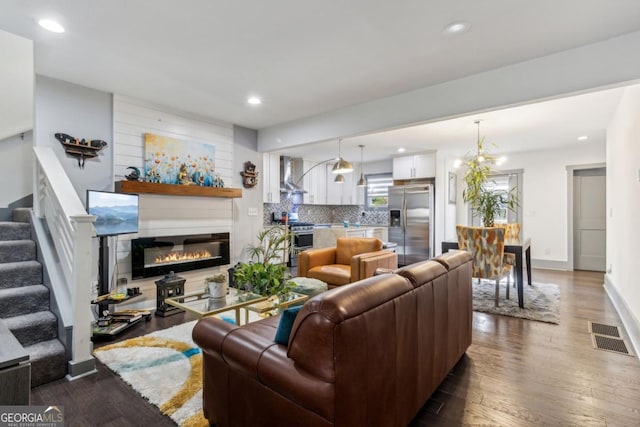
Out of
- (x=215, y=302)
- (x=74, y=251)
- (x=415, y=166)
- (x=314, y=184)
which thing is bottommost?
(x=215, y=302)

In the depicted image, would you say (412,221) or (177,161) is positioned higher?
(177,161)

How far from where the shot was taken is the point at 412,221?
6703 millimetres

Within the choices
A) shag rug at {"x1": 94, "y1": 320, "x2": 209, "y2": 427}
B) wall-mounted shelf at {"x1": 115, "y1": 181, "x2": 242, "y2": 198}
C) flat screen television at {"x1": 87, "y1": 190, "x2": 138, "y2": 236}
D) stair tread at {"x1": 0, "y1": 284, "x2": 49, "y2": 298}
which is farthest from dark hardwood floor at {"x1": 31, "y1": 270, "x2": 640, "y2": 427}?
wall-mounted shelf at {"x1": 115, "y1": 181, "x2": 242, "y2": 198}

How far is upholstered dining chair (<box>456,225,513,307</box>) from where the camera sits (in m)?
3.70

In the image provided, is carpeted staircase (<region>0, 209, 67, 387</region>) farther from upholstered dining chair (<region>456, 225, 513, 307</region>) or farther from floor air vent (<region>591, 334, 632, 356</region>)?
floor air vent (<region>591, 334, 632, 356</region>)

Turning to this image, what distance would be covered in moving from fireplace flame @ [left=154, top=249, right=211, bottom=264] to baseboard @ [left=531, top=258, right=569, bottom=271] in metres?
6.59

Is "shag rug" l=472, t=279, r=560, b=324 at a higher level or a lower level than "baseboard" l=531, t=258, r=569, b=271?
lower

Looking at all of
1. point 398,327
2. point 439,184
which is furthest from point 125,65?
point 439,184

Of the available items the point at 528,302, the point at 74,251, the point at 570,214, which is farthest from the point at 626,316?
the point at 74,251

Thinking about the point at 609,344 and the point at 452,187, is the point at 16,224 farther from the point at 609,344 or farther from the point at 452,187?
the point at 452,187

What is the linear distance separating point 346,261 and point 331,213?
419 cm

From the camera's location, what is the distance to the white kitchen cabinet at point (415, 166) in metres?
6.68

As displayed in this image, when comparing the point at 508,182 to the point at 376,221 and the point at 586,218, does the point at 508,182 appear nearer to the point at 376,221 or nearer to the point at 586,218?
the point at 586,218

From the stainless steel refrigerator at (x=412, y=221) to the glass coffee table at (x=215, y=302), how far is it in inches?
187
